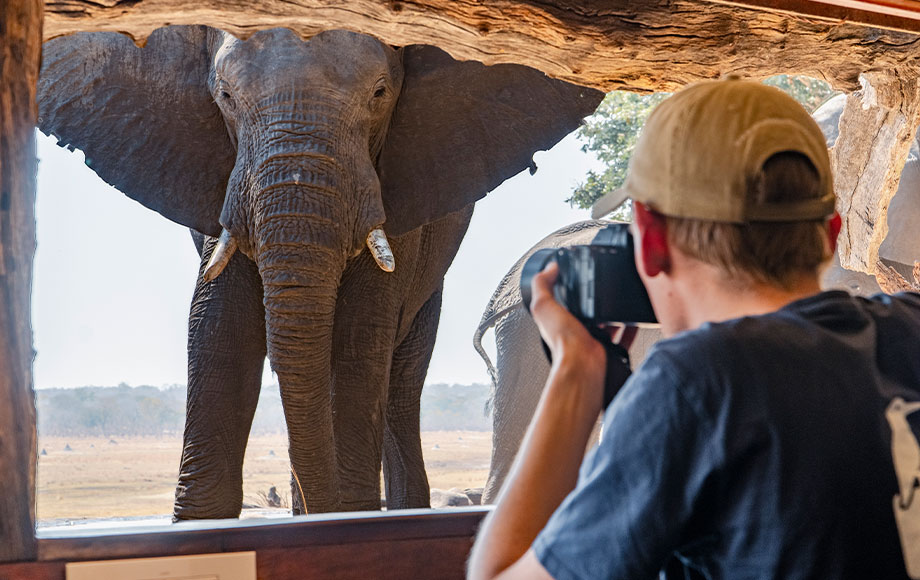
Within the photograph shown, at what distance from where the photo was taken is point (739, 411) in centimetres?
70

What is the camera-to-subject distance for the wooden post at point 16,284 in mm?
1177

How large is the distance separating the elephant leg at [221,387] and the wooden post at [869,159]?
1.59 meters

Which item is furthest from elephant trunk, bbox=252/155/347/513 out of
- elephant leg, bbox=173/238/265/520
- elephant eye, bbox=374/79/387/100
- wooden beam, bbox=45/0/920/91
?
wooden beam, bbox=45/0/920/91

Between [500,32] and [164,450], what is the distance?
39.3 feet

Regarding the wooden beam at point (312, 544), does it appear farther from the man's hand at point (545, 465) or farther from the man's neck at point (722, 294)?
the man's neck at point (722, 294)

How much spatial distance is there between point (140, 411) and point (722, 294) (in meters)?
14.7

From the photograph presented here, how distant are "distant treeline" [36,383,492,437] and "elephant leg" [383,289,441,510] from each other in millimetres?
9324

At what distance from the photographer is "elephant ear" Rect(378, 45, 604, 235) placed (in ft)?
10.0

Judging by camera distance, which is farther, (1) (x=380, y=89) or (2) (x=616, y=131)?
(2) (x=616, y=131)

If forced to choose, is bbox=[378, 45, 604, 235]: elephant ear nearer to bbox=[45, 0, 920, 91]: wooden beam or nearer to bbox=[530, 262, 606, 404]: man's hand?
bbox=[45, 0, 920, 91]: wooden beam

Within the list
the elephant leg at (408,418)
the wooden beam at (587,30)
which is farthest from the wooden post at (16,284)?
the elephant leg at (408,418)

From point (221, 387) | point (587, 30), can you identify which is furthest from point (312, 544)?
point (221, 387)

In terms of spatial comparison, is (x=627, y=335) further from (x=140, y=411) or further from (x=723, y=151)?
(x=140, y=411)

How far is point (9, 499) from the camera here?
1.18 metres
